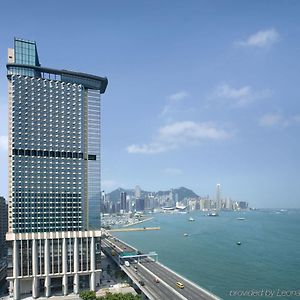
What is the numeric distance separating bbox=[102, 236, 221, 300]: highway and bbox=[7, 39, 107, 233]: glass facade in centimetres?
1656

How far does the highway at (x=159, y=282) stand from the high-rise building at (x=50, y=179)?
11224 millimetres

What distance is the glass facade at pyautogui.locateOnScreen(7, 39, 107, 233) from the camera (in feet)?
258

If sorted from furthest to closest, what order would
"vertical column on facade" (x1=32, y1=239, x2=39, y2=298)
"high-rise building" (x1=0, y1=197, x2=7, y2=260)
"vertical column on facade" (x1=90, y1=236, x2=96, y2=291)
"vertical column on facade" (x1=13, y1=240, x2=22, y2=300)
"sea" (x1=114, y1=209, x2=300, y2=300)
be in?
1. "high-rise building" (x1=0, y1=197, x2=7, y2=260)
2. "vertical column on facade" (x1=90, y1=236, x2=96, y2=291)
3. "sea" (x1=114, y1=209, x2=300, y2=300)
4. "vertical column on facade" (x1=32, y1=239, x2=39, y2=298)
5. "vertical column on facade" (x1=13, y1=240, x2=22, y2=300)

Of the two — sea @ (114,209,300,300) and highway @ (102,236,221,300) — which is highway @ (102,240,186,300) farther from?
sea @ (114,209,300,300)

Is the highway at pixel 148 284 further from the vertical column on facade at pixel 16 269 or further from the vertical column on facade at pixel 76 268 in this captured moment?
the vertical column on facade at pixel 16 269

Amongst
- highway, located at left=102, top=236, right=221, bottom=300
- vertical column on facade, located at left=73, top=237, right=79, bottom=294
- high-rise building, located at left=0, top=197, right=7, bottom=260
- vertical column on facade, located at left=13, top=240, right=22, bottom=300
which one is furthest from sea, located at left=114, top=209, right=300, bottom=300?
high-rise building, located at left=0, top=197, right=7, bottom=260

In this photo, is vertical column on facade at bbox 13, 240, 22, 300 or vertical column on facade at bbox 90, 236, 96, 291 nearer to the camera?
vertical column on facade at bbox 13, 240, 22, 300

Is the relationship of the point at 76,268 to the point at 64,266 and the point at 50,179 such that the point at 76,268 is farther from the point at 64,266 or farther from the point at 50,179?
the point at 50,179

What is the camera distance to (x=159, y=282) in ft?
245

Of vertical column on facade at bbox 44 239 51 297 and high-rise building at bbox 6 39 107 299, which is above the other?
high-rise building at bbox 6 39 107 299

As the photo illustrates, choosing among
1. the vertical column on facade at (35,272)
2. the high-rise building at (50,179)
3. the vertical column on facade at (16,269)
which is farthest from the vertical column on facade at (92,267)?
the vertical column on facade at (16,269)

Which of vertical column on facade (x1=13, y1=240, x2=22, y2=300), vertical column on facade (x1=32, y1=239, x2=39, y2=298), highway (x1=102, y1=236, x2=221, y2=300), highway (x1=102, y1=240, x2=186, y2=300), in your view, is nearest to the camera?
highway (x1=102, y1=236, x2=221, y2=300)

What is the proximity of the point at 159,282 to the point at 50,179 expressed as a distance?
33882mm

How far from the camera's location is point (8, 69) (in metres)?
81.6
